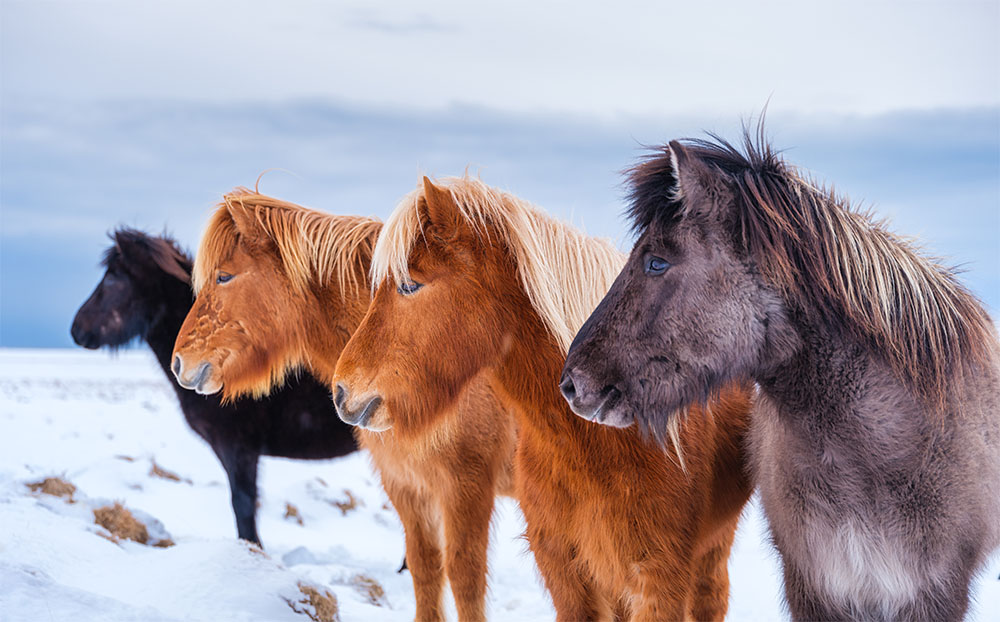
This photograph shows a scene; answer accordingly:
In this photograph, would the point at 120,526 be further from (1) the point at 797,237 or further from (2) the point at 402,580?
(1) the point at 797,237

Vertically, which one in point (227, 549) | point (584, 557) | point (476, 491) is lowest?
point (227, 549)

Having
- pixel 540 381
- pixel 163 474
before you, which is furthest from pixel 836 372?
pixel 163 474

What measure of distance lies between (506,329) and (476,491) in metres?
1.36

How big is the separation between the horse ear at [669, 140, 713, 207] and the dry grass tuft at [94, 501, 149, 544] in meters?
5.06

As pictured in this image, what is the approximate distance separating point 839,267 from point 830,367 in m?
0.33

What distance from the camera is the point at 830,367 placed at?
7.97 ft

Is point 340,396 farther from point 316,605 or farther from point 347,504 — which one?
point 347,504

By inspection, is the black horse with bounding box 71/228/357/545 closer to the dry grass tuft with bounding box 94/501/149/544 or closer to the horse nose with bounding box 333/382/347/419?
the dry grass tuft with bounding box 94/501/149/544

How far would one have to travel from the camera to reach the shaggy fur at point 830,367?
2.35 meters

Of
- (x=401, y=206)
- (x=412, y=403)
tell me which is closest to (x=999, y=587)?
(x=412, y=403)

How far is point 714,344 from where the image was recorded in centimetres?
235

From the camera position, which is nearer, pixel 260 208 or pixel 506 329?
pixel 506 329

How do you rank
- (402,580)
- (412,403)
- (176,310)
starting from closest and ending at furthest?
(412,403) → (402,580) → (176,310)

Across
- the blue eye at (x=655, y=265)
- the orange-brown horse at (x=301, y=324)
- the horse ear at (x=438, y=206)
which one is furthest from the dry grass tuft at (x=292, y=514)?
the blue eye at (x=655, y=265)
